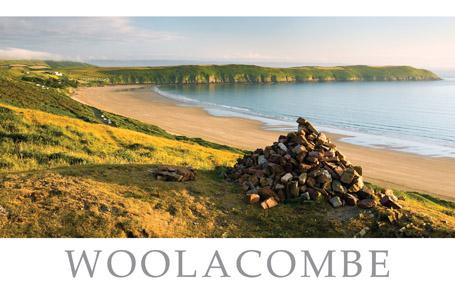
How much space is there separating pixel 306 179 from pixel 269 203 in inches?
66.9

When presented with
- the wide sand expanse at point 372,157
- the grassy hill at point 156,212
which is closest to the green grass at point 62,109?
the wide sand expanse at point 372,157

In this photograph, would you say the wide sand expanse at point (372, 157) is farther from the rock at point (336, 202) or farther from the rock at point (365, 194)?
the rock at point (336, 202)

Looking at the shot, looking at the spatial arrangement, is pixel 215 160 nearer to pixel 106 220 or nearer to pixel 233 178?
pixel 233 178

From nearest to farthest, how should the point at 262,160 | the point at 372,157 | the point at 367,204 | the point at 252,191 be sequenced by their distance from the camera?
the point at 367,204
the point at 252,191
the point at 262,160
the point at 372,157

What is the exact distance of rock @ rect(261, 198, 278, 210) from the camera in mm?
14084

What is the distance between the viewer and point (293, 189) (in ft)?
47.4

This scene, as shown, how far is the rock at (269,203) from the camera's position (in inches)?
555

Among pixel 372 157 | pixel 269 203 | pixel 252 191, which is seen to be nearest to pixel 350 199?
pixel 269 203

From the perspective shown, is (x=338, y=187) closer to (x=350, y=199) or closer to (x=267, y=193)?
(x=350, y=199)

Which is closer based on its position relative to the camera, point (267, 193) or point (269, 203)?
point (269, 203)

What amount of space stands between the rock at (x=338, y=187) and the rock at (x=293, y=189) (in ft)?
4.23

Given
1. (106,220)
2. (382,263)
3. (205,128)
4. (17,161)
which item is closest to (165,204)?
(106,220)

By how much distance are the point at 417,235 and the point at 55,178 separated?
1229 centimetres

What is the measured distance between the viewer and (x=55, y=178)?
47.5 ft
